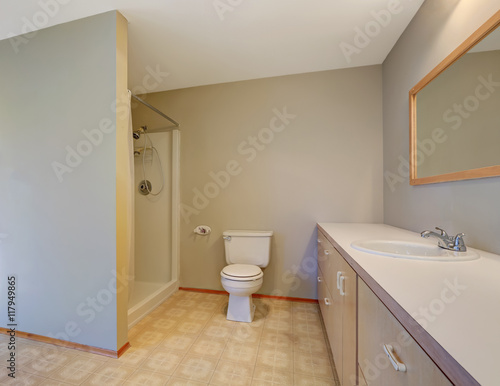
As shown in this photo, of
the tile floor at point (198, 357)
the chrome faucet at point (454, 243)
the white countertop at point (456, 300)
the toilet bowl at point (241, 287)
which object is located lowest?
the tile floor at point (198, 357)

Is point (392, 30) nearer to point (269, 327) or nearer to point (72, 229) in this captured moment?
point (269, 327)

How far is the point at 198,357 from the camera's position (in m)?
1.37

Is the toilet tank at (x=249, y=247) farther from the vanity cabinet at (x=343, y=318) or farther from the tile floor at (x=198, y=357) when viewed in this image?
the vanity cabinet at (x=343, y=318)

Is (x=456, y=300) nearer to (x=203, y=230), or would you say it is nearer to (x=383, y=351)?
(x=383, y=351)

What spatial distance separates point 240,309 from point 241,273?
0.33 meters

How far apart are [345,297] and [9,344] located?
231cm

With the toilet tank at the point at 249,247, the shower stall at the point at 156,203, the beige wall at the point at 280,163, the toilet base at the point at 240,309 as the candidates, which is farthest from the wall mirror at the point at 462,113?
the shower stall at the point at 156,203

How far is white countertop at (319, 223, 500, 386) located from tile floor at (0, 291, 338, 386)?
967 mm

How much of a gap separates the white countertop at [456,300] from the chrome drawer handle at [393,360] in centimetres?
16

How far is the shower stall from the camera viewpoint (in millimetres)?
2383

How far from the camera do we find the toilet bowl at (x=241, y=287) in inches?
66.5
